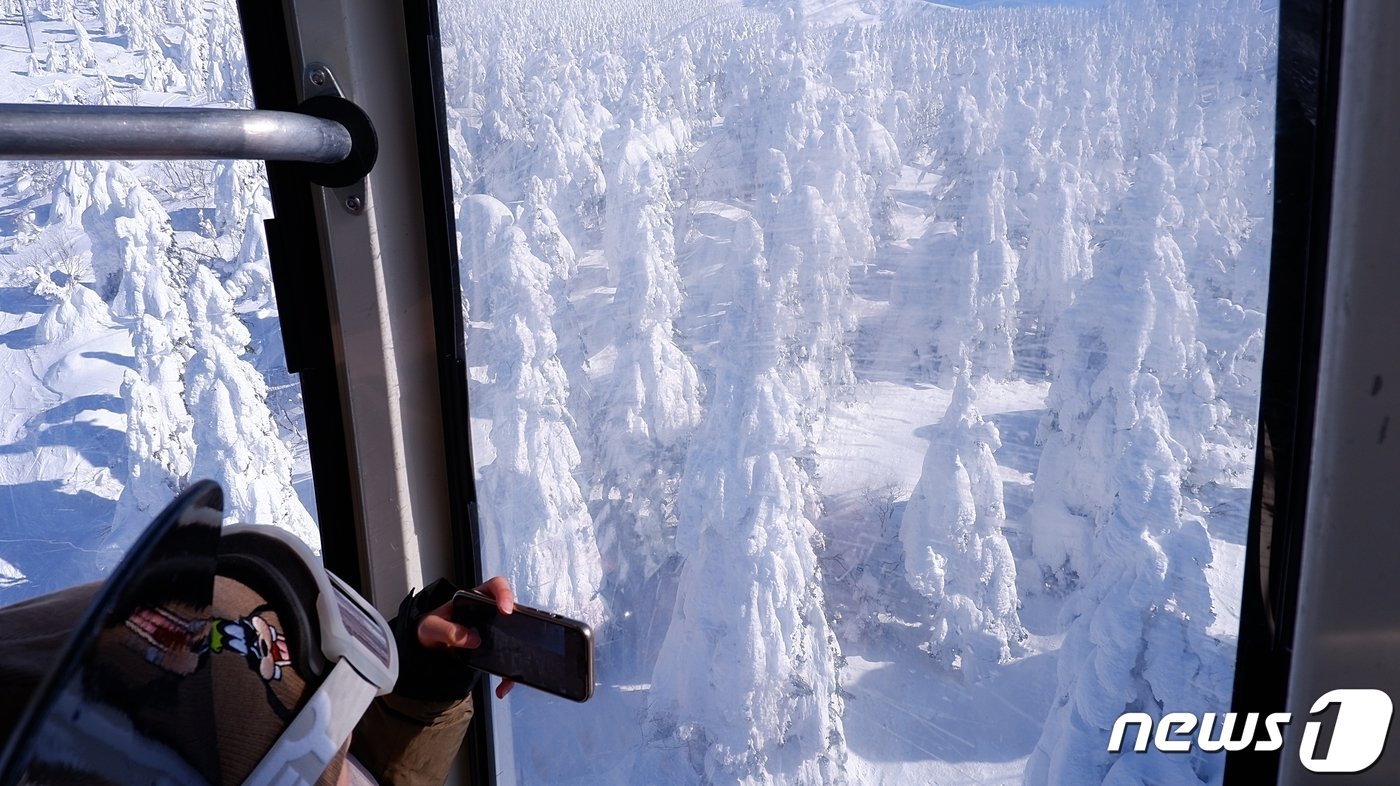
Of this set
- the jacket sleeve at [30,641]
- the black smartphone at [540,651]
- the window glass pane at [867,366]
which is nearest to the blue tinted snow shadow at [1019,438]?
the window glass pane at [867,366]

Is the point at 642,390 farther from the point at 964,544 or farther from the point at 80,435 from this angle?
the point at 80,435

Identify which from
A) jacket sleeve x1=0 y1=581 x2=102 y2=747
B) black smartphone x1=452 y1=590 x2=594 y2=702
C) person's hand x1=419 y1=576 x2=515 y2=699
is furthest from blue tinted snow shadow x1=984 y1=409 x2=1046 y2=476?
jacket sleeve x1=0 y1=581 x2=102 y2=747

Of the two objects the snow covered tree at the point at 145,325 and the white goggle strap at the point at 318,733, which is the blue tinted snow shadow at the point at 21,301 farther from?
the white goggle strap at the point at 318,733

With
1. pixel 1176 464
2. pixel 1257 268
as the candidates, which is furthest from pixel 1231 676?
pixel 1257 268

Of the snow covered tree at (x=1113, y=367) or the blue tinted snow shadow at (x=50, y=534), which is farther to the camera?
the blue tinted snow shadow at (x=50, y=534)

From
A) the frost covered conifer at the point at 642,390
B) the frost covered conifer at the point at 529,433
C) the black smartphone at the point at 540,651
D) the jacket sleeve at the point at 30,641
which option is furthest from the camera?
the frost covered conifer at the point at 529,433

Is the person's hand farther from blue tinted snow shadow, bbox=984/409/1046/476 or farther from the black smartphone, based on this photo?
blue tinted snow shadow, bbox=984/409/1046/476

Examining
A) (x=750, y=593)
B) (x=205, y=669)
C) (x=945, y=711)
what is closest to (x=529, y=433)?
(x=750, y=593)

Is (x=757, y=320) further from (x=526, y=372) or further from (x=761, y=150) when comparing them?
(x=526, y=372)
